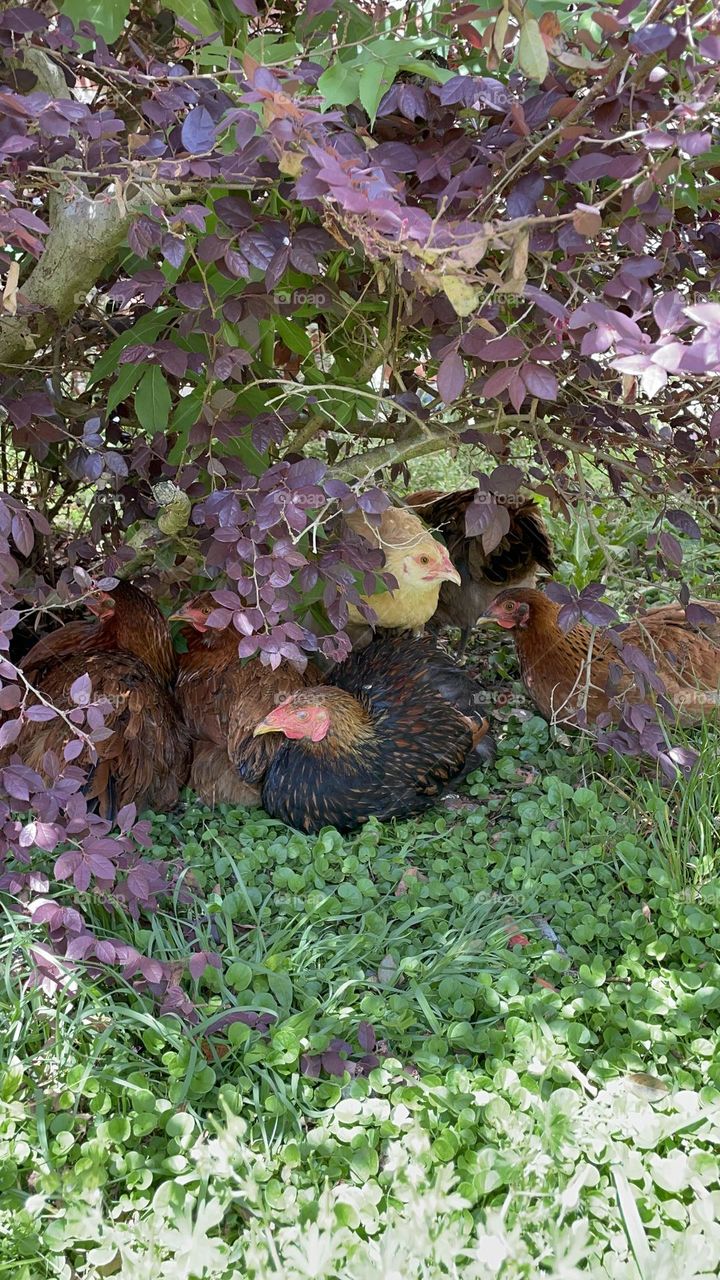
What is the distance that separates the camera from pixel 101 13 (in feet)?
5.38

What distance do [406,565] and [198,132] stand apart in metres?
1.56

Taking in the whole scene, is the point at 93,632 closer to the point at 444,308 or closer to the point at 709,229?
the point at 444,308

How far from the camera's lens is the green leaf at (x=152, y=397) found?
227 centimetres

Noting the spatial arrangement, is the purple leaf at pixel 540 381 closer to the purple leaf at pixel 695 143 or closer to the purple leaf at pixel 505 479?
the purple leaf at pixel 695 143

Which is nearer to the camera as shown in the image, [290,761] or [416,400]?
[416,400]

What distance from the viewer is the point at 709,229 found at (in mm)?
2285

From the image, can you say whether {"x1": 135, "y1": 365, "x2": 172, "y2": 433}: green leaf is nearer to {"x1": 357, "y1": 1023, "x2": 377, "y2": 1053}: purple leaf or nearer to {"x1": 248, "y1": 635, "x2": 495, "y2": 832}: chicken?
{"x1": 248, "y1": 635, "x2": 495, "y2": 832}: chicken

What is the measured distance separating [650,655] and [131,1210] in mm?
2009

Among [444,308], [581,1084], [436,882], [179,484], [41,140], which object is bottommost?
[436,882]

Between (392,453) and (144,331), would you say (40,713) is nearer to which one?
(144,331)

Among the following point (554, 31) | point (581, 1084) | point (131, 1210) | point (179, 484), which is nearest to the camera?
point (554, 31)

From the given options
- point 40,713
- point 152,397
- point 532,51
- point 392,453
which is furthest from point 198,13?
point 40,713

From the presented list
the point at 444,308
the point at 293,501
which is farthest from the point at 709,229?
the point at 293,501

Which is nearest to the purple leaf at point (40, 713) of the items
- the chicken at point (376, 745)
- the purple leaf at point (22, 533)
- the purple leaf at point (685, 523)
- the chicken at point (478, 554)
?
the purple leaf at point (22, 533)
